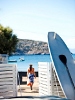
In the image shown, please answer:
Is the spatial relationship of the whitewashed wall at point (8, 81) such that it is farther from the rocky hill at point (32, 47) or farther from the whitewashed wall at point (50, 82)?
the rocky hill at point (32, 47)

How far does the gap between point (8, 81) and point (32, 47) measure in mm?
133041

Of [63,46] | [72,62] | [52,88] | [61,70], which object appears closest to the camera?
[52,88]

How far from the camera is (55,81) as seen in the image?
754 cm

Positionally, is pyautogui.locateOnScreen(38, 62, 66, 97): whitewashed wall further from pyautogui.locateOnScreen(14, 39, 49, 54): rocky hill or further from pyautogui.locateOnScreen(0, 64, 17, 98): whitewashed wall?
pyautogui.locateOnScreen(14, 39, 49, 54): rocky hill

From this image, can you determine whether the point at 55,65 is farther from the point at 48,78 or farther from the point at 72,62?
the point at 72,62

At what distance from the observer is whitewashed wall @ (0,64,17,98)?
6.38 meters

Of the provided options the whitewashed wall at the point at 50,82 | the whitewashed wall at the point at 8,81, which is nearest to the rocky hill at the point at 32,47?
the whitewashed wall at the point at 50,82

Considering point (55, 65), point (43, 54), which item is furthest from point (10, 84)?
point (43, 54)

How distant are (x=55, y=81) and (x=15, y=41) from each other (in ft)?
57.0

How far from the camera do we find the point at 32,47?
140 m

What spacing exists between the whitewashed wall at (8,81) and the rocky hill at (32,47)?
388 feet

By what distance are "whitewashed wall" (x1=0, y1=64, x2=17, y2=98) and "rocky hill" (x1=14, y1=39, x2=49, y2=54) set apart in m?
118

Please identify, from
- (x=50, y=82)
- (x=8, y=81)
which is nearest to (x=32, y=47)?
(x=50, y=82)

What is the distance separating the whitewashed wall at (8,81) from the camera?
6375 mm
